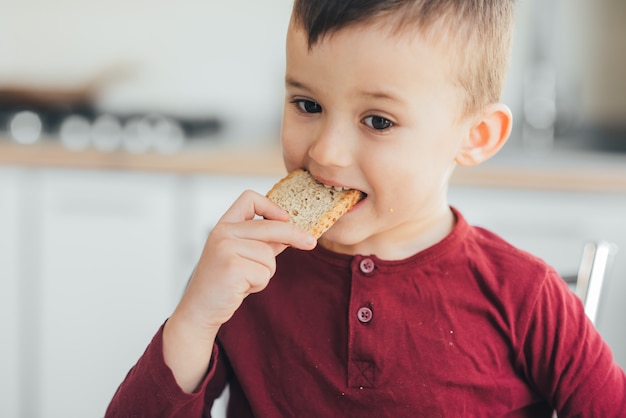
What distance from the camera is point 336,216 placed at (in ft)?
2.84

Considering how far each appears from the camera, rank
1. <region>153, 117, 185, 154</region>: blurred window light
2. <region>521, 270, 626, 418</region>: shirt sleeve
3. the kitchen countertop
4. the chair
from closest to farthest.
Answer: <region>521, 270, 626, 418</region>: shirt sleeve → the chair → the kitchen countertop → <region>153, 117, 185, 154</region>: blurred window light

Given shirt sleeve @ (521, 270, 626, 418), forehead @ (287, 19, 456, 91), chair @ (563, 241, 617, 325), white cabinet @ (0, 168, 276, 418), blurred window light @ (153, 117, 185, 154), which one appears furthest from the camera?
blurred window light @ (153, 117, 185, 154)

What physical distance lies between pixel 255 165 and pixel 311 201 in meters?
1.28

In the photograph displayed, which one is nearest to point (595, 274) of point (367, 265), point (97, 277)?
point (367, 265)

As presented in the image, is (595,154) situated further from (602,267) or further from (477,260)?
(477,260)

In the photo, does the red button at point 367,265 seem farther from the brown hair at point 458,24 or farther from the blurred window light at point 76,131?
the blurred window light at point 76,131

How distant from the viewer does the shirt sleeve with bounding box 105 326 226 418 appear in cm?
89

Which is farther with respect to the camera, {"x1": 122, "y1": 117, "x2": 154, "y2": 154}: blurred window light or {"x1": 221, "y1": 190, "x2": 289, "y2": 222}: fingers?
{"x1": 122, "y1": 117, "x2": 154, "y2": 154}: blurred window light

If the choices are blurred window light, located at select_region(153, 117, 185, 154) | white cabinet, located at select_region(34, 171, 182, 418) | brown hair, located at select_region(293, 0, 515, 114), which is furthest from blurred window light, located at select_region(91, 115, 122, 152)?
brown hair, located at select_region(293, 0, 515, 114)

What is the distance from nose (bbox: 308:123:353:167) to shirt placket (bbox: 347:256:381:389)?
0.56ft

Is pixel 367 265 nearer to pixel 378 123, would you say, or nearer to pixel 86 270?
pixel 378 123

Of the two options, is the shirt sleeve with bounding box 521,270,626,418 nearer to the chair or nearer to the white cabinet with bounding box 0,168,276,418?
the chair

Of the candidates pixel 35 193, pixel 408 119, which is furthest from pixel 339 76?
pixel 35 193

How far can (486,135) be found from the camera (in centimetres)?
99
